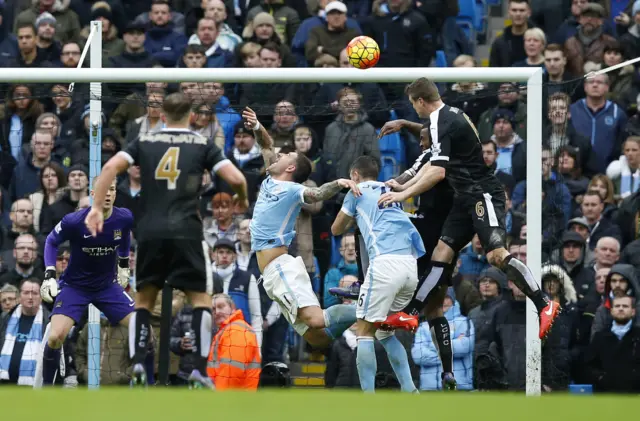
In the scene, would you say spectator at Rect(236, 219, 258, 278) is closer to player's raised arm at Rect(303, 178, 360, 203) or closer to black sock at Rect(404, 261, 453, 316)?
player's raised arm at Rect(303, 178, 360, 203)

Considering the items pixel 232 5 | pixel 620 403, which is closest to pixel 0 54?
pixel 232 5

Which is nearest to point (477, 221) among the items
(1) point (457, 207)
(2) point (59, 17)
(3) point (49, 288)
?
(1) point (457, 207)

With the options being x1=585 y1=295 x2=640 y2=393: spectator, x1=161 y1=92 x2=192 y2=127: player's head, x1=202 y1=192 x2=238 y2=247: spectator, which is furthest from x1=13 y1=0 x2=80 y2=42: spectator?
x1=585 y1=295 x2=640 y2=393: spectator

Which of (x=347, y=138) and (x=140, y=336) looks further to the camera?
(x=347, y=138)

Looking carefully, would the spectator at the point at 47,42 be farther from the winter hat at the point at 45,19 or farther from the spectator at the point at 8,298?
the spectator at the point at 8,298

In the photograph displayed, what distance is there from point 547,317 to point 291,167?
7.56ft

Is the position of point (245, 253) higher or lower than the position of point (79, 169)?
lower

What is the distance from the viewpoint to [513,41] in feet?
50.5

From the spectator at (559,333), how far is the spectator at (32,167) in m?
4.97

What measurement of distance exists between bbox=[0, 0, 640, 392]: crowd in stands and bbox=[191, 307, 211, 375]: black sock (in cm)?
50

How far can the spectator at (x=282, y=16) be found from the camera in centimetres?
1605

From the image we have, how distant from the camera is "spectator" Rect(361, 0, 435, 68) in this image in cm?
1545

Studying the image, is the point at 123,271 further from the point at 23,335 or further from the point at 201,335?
the point at 23,335

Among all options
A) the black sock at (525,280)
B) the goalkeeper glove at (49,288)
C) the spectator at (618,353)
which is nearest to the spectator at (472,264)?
the spectator at (618,353)
